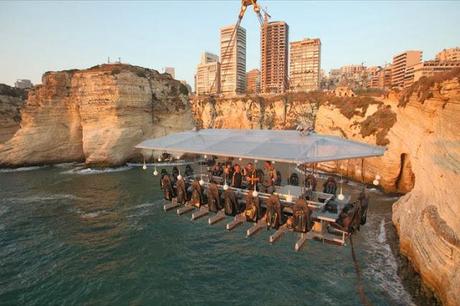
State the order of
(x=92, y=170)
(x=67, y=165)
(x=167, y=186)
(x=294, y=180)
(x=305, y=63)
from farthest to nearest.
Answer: (x=305, y=63), (x=67, y=165), (x=92, y=170), (x=294, y=180), (x=167, y=186)

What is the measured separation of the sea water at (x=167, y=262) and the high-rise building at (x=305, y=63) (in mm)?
110065

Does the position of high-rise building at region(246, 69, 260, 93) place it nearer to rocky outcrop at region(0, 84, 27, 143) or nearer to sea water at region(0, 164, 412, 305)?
rocky outcrop at region(0, 84, 27, 143)

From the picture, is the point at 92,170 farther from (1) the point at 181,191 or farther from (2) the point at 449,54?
(2) the point at 449,54

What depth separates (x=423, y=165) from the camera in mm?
20062

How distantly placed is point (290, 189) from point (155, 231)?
1183 centimetres

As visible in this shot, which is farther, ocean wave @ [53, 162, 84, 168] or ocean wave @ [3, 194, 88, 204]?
ocean wave @ [53, 162, 84, 168]

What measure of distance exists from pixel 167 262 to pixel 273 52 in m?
122

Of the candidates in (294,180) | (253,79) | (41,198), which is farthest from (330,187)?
(253,79)

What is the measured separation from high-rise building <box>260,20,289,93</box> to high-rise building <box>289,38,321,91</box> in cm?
837

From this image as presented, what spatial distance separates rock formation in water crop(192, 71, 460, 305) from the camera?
12773 mm

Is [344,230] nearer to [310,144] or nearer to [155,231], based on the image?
[310,144]

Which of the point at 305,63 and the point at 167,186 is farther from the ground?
the point at 305,63

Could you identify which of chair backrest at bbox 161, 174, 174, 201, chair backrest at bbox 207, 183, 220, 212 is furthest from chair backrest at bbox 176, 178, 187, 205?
chair backrest at bbox 207, 183, 220, 212

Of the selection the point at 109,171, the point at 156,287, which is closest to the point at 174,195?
the point at 156,287
